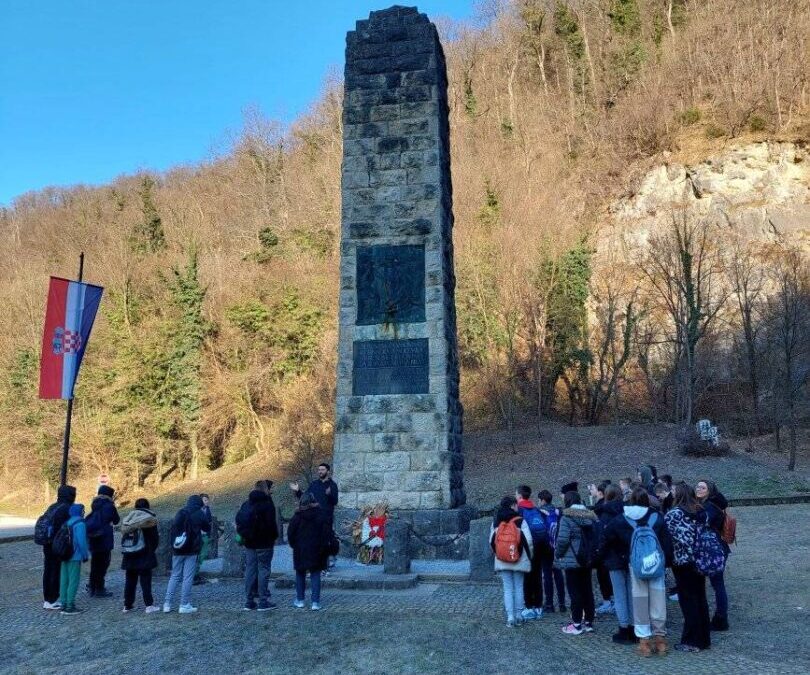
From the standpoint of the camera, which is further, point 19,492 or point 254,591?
point 19,492

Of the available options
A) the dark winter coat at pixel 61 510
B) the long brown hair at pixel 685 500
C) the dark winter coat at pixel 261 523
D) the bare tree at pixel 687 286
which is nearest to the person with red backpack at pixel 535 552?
the long brown hair at pixel 685 500

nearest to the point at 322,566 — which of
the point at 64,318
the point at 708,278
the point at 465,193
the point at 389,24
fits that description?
the point at 64,318

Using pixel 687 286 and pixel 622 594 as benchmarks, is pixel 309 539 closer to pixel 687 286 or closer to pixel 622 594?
pixel 622 594

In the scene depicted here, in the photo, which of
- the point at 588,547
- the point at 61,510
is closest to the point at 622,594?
the point at 588,547

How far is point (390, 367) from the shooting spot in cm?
1310

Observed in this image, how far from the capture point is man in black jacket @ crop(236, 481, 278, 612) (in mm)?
8891

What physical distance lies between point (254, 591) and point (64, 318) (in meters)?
8.13

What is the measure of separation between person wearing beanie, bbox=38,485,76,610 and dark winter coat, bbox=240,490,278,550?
225 cm

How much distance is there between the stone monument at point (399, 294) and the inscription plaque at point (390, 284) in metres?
0.02

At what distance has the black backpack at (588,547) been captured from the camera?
23.8 ft

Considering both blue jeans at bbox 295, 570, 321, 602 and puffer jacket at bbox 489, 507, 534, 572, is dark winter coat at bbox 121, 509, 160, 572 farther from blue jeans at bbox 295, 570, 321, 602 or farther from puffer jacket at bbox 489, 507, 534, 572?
puffer jacket at bbox 489, 507, 534, 572

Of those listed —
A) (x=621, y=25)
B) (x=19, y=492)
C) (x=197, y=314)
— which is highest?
(x=621, y=25)

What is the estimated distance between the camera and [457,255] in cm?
3403

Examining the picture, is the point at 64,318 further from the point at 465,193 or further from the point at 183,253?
the point at 183,253
